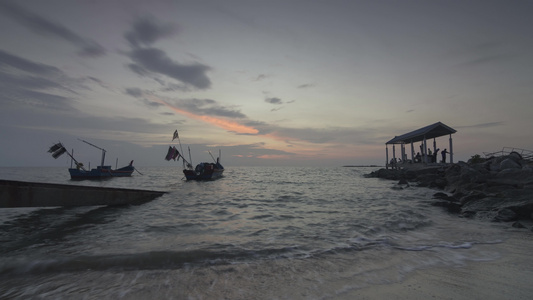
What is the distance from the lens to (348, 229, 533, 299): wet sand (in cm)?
305

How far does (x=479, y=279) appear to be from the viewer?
351 cm

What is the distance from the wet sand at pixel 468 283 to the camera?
3.05m

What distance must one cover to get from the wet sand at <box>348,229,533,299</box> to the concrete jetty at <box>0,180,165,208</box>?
29.2 feet

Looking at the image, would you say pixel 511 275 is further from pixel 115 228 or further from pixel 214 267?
pixel 115 228

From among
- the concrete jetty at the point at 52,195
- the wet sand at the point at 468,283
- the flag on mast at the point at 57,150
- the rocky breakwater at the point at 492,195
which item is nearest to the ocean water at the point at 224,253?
the wet sand at the point at 468,283

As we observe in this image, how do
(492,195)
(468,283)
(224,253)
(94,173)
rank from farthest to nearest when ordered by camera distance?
1. (94,173)
2. (492,195)
3. (224,253)
4. (468,283)

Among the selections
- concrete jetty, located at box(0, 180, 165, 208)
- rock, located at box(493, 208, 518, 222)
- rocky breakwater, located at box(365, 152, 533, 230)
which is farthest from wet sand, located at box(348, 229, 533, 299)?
concrete jetty, located at box(0, 180, 165, 208)

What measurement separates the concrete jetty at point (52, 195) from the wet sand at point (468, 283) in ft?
29.2

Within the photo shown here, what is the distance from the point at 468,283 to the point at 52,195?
34.0ft

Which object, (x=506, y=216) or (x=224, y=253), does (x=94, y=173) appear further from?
(x=506, y=216)

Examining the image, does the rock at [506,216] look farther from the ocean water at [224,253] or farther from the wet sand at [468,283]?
the wet sand at [468,283]

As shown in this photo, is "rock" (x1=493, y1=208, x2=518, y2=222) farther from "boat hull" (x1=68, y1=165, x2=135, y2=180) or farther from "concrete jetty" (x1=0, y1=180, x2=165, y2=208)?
"boat hull" (x1=68, y1=165, x2=135, y2=180)

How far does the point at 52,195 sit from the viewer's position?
24.9 feet

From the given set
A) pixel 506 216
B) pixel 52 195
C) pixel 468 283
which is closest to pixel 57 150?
pixel 52 195
